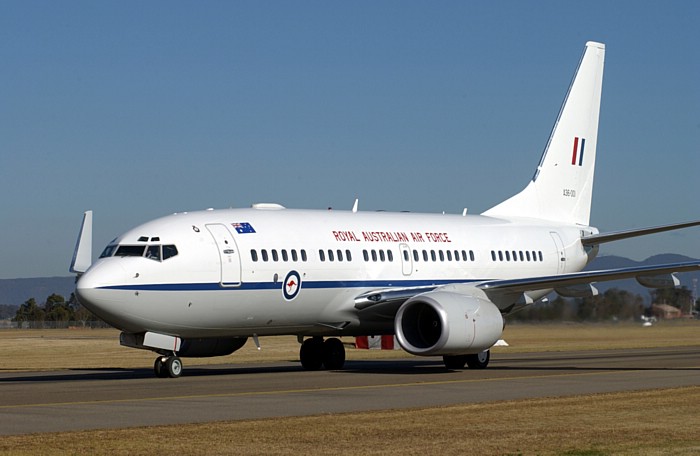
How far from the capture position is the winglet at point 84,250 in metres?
31.2

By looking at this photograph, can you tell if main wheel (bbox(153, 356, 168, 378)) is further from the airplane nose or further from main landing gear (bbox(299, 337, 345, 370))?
main landing gear (bbox(299, 337, 345, 370))

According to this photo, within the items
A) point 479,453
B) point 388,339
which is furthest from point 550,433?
point 388,339

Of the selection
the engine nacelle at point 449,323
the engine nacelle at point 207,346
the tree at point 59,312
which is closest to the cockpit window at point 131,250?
the engine nacelle at point 207,346

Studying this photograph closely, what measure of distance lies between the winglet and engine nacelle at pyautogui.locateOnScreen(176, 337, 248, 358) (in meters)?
3.25

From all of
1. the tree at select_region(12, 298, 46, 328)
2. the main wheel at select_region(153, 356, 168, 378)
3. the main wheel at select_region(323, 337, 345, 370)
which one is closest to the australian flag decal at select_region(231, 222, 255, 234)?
the main wheel at select_region(153, 356, 168, 378)

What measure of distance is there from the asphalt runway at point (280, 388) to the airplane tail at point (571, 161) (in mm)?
6222

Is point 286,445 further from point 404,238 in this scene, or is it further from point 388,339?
point 388,339

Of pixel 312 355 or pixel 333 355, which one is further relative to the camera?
pixel 312 355

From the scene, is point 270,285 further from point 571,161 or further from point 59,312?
point 59,312

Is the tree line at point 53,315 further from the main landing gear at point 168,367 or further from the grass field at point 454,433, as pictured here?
the grass field at point 454,433

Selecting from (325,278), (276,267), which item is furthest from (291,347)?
(276,267)

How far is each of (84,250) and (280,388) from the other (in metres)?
9.36

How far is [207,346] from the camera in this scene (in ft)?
103

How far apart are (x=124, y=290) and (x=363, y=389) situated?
20.3 feet
